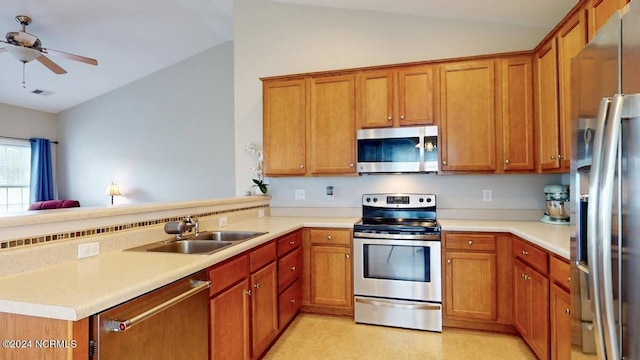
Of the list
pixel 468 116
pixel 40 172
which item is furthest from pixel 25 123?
pixel 468 116

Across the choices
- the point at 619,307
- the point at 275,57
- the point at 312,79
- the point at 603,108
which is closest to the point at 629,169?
the point at 603,108

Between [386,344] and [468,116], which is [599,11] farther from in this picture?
[386,344]

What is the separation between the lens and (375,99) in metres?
3.09

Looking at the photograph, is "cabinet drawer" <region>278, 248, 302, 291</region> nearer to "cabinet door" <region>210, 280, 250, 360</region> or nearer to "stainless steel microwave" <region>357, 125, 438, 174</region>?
"cabinet door" <region>210, 280, 250, 360</region>

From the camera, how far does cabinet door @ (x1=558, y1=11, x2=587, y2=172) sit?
2.10 meters

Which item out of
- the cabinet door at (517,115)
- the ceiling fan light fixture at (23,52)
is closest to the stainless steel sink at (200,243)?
the cabinet door at (517,115)

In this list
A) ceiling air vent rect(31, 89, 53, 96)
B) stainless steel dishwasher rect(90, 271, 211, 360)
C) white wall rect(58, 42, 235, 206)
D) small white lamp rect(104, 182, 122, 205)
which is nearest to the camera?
stainless steel dishwasher rect(90, 271, 211, 360)

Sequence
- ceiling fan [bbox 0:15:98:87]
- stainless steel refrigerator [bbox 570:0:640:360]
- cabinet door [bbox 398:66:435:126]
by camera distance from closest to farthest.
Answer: stainless steel refrigerator [bbox 570:0:640:360], cabinet door [bbox 398:66:435:126], ceiling fan [bbox 0:15:98:87]

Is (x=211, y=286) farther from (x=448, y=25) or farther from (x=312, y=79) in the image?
(x=448, y=25)

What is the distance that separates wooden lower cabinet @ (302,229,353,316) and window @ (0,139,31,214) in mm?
6175

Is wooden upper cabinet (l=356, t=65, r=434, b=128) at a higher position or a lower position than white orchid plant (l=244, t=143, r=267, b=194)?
higher

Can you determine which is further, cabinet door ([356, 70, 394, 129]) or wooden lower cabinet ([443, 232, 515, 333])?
cabinet door ([356, 70, 394, 129])

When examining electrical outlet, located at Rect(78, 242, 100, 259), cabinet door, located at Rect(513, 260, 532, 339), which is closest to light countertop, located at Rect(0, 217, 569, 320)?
electrical outlet, located at Rect(78, 242, 100, 259)

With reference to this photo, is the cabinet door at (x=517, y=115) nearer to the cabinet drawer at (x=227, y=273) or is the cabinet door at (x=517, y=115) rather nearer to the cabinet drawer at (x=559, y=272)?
the cabinet drawer at (x=559, y=272)
